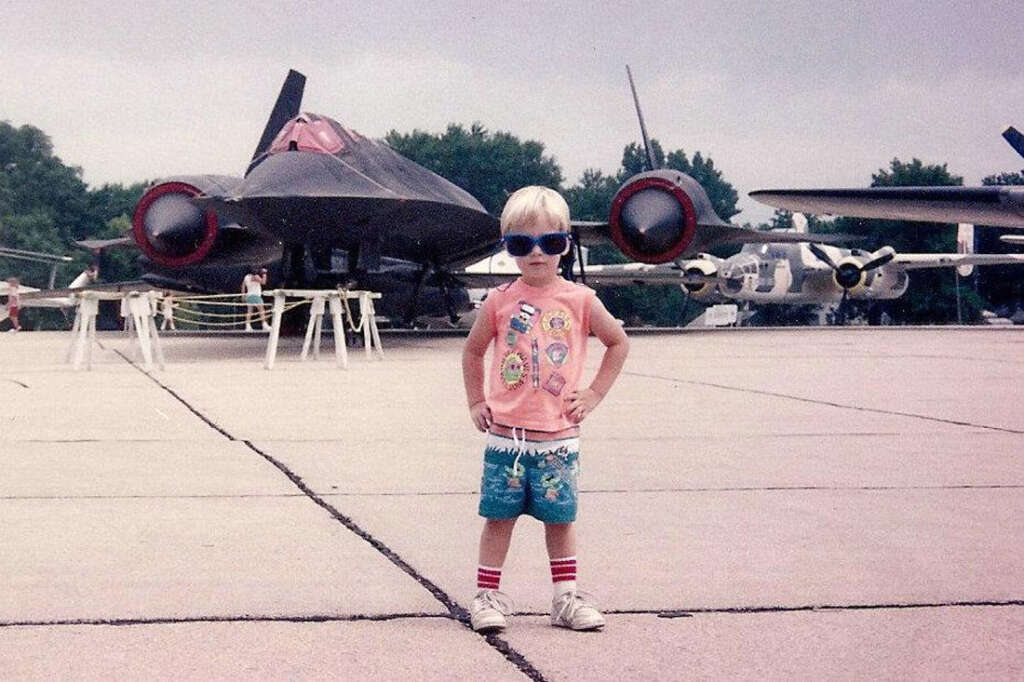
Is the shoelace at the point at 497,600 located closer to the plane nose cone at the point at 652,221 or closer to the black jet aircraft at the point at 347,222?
the black jet aircraft at the point at 347,222

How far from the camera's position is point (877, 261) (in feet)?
137

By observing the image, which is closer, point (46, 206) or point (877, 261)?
point (877, 261)

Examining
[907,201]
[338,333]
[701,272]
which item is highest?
[907,201]

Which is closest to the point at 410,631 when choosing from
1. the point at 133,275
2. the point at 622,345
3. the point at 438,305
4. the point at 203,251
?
the point at 622,345

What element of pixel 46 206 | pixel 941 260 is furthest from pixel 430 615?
pixel 46 206

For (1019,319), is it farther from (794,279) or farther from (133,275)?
(133,275)

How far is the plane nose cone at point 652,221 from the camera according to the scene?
67.3 feet

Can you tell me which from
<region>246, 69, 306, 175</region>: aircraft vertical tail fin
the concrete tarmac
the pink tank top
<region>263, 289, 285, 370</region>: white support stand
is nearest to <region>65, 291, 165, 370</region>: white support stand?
<region>263, 289, 285, 370</region>: white support stand

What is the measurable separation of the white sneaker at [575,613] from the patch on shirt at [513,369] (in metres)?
0.54

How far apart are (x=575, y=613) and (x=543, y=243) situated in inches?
35.7

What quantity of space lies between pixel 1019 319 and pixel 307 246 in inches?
2216

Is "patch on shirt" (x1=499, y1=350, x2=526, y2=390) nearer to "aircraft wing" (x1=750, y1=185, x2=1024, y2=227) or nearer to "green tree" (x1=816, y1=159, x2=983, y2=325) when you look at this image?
"aircraft wing" (x1=750, y1=185, x2=1024, y2=227)

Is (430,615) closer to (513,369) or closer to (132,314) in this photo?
(513,369)

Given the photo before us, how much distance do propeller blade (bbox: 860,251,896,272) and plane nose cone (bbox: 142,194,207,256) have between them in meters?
26.8
